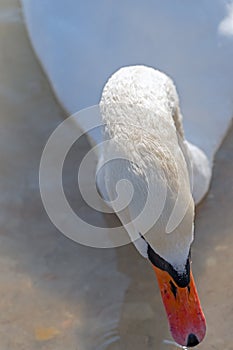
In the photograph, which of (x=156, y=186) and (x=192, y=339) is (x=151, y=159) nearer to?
(x=156, y=186)

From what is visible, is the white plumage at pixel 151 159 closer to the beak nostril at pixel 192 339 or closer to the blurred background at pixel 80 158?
the beak nostril at pixel 192 339

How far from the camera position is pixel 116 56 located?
16.2ft

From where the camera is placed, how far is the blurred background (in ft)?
14.1

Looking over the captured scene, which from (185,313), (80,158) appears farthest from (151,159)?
(80,158)

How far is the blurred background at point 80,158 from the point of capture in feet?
14.1

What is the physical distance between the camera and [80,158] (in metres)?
5.09

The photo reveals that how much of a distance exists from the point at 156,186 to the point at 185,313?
53cm

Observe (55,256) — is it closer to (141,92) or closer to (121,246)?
(121,246)

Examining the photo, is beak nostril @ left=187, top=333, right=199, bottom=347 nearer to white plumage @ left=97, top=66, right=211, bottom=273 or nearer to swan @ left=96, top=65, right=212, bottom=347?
swan @ left=96, top=65, right=212, bottom=347

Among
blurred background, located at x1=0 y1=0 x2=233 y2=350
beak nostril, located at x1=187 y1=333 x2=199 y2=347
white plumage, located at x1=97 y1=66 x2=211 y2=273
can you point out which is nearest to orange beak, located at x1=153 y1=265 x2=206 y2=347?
beak nostril, located at x1=187 y1=333 x2=199 y2=347

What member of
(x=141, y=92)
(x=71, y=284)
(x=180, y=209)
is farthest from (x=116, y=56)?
(x=180, y=209)

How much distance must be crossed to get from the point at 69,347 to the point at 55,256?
544 millimetres

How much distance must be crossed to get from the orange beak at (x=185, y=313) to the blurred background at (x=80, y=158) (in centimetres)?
27

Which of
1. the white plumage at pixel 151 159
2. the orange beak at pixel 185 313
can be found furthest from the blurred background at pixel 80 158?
the white plumage at pixel 151 159
